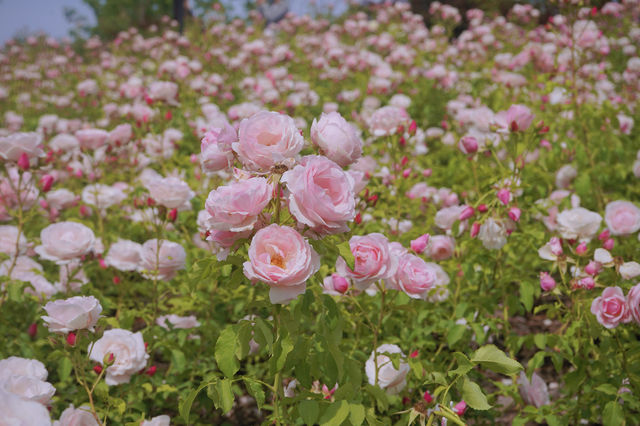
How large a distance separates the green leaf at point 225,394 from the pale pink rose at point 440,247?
1068 mm

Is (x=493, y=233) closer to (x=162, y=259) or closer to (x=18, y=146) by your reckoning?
(x=162, y=259)

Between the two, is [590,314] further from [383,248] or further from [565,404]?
[383,248]

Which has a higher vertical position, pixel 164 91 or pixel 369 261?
pixel 369 261

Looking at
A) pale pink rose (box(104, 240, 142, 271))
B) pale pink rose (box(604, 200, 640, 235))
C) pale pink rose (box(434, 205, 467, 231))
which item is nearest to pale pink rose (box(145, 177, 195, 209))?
pale pink rose (box(104, 240, 142, 271))

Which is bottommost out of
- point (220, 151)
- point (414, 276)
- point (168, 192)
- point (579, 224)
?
point (579, 224)

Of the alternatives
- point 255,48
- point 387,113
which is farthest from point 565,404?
point 255,48

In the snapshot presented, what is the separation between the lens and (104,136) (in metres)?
2.39

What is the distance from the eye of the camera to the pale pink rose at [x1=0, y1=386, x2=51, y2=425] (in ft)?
2.14

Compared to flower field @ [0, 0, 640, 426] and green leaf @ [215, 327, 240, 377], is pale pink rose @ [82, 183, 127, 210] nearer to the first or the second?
flower field @ [0, 0, 640, 426]

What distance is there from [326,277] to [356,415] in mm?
594

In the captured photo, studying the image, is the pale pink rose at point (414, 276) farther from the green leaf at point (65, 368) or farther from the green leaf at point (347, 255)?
the green leaf at point (65, 368)

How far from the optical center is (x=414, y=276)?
4.22 ft

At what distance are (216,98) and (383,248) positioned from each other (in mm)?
4412

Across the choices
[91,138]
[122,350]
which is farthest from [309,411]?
[91,138]
